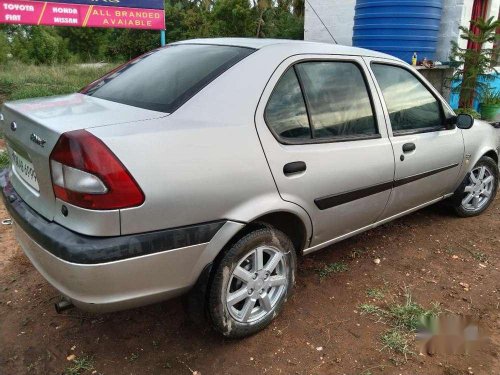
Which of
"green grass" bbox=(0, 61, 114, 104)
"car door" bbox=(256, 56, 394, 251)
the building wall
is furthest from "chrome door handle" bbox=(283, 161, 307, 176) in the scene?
the building wall

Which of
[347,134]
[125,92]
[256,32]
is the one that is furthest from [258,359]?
[256,32]

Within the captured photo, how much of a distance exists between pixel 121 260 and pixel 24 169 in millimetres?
851

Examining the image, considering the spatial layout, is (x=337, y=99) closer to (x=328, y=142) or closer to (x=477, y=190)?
(x=328, y=142)

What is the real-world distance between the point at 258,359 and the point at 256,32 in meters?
17.6

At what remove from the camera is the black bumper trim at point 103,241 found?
6.16 ft

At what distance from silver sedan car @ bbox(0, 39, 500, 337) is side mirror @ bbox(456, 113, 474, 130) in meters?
0.49

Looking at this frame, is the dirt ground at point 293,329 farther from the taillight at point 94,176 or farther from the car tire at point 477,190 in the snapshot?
the taillight at point 94,176

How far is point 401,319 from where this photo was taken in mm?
2725

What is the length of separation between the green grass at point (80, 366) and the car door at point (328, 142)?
53.5 inches

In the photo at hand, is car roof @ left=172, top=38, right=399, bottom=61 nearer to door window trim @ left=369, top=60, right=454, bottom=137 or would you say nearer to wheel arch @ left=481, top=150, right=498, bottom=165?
door window trim @ left=369, top=60, right=454, bottom=137

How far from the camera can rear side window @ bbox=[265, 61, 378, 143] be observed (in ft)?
8.21

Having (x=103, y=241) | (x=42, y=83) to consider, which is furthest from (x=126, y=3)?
(x=103, y=241)

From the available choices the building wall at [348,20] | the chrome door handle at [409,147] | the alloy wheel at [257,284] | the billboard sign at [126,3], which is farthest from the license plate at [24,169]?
the building wall at [348,20]

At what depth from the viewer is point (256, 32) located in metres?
18.5
